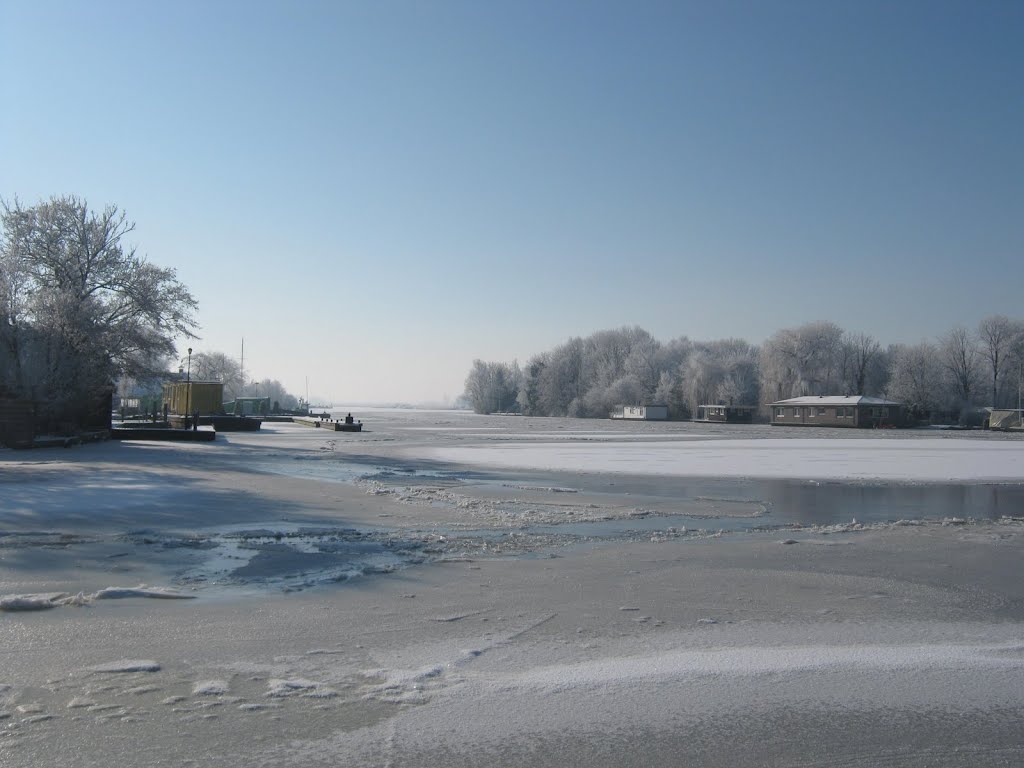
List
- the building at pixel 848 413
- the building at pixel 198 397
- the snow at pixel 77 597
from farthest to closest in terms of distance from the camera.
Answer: the building at pixel 848 413 → the building at pixel 198 397 → the snow at pixel 77 597

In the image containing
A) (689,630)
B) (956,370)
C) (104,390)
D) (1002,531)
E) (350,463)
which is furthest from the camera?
(956,370)

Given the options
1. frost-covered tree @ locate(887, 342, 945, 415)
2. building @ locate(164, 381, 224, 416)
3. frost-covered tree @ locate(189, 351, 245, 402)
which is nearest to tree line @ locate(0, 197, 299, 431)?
building @ locate(164, 381, 224, 416)

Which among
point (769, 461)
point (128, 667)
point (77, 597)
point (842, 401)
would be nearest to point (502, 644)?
point (128, 667)

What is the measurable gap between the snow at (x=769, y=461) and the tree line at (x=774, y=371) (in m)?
67.0

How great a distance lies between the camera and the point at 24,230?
120ft

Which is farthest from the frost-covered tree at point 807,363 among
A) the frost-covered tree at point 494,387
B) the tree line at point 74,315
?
the tree line at point 74,315

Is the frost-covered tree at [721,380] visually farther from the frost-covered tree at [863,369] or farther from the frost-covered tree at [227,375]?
the frost-covered tree at [227,375]

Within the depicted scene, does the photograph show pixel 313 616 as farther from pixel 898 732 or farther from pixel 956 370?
pixel 956 370

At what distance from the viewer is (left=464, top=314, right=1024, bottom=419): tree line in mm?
101812

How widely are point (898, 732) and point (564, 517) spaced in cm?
980

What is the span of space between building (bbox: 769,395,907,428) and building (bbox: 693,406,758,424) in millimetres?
10839

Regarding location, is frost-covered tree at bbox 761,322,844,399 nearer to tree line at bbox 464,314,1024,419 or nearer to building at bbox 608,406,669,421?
tree line at bbox 464,314,1024,419

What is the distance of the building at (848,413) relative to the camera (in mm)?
86250

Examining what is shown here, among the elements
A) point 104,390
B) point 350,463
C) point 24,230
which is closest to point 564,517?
point 350,463
